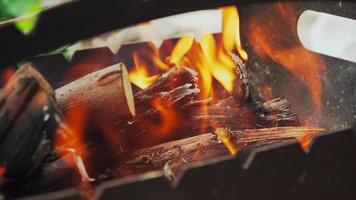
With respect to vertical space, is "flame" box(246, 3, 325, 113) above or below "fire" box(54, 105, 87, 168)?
below

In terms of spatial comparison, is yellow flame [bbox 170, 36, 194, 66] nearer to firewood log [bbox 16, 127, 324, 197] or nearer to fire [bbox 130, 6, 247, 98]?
fire [bbox 130, 6, 247, 98]

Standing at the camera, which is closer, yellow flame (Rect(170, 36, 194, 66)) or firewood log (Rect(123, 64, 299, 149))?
firewood log (Rect(123, 64, 299, 149))

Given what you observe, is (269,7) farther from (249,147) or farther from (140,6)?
(140,6)

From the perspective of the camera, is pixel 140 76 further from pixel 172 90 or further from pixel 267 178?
pixel 267 178

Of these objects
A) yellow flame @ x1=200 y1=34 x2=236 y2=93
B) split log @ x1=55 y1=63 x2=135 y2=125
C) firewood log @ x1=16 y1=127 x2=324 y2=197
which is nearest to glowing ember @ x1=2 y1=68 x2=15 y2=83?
split log @ x1=55 y1=63 x2=135 y2=125

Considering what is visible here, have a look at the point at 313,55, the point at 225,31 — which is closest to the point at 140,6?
the point at 225,31

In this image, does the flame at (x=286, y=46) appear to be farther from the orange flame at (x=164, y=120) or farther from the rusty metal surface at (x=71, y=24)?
the rusty metal surface at (x=71, y=24)
